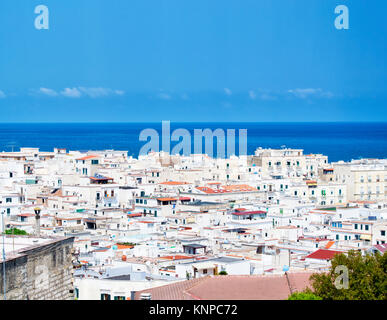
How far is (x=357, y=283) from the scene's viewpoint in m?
12.2

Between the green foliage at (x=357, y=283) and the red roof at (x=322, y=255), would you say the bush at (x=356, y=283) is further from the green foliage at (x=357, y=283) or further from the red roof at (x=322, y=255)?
the red roof at (x=322, y=255)

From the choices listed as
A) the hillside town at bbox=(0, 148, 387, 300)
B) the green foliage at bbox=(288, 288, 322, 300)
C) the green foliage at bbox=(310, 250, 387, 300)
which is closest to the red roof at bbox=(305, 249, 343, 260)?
the hillside town at bbox=(0, 148, 387, 300)

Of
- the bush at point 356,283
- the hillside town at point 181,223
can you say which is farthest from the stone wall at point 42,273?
the bush at point 356,283

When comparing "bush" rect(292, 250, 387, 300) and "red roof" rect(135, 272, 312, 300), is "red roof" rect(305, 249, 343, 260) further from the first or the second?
"bush" rect(292, 250, 387, 300)

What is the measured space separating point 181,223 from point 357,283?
17663mm

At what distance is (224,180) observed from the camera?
143 feet

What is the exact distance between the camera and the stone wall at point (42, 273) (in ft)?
36.6

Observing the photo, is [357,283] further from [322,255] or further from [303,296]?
[322,255]

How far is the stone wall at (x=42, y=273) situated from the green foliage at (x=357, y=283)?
361 cm

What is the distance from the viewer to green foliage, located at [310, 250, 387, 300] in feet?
39.3

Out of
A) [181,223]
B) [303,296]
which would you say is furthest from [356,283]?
[181,223]

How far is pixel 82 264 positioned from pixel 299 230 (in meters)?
9.61
